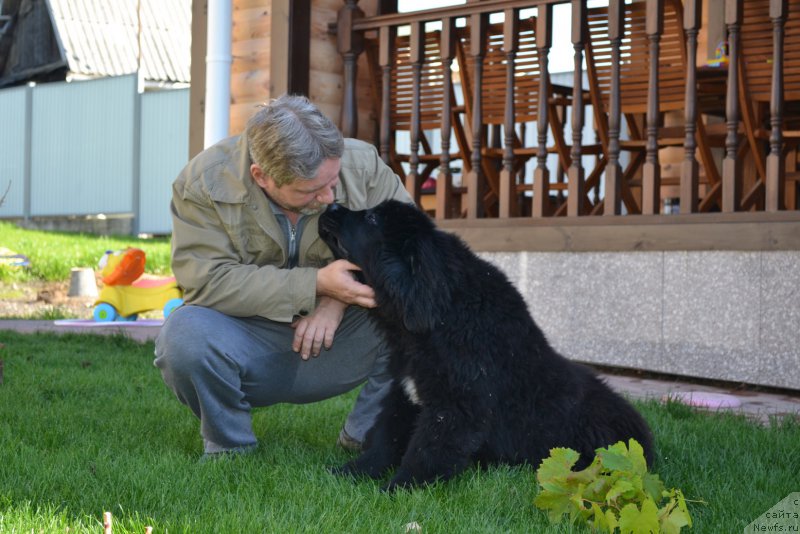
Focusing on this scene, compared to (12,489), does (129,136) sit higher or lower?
higher

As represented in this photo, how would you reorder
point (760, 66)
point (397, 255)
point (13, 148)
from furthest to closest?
point (13, 148) → point (760, 66) → point (397, 255)

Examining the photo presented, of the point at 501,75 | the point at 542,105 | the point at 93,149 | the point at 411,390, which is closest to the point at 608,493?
the point at 411,390

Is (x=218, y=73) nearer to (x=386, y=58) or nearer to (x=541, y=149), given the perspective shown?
(x=386, y=58)

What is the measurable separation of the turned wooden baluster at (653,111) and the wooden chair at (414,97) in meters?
1.31

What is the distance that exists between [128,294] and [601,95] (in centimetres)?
399

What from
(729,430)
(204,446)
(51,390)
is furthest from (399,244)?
(51,390)

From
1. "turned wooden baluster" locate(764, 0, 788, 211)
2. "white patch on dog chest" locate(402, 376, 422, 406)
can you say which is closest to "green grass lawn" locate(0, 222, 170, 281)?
"turned wooden baluster" locate(764, 0, 788, 211)

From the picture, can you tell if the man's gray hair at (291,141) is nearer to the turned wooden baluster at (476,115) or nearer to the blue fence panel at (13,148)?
the turned wooden baluster at (476,115)

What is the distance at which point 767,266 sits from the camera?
16.7 feet

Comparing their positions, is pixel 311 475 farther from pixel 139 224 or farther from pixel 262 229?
pixel 139 224

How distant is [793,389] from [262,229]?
9.99ft

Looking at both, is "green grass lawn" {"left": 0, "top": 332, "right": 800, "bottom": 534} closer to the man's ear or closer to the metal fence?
the man's ear

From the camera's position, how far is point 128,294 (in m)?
8.11

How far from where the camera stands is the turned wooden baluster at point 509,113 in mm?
5980
